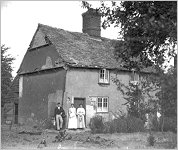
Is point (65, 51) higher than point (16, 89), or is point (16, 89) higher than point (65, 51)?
point (65, 51)

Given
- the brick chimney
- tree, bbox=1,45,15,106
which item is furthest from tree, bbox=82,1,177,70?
tree, bbox=1,45,15,106

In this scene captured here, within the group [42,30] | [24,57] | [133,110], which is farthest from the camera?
[24,57]

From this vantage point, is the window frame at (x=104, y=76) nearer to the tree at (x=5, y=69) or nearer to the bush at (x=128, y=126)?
A: the bush at (x=128, y=126)

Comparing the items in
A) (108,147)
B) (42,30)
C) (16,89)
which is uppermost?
(42,30)

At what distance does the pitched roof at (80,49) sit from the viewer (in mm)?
26000

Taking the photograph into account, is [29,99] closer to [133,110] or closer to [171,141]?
[133,110]

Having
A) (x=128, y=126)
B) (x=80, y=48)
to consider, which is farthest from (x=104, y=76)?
(x=128, y=126)

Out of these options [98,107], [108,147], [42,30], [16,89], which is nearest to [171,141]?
[108,147]

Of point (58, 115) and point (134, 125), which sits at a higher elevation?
point (58, 115)

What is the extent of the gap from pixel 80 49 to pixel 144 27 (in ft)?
56.7

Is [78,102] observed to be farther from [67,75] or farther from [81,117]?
[67,75]

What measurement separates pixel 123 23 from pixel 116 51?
4.12ft

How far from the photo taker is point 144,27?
10773 mm

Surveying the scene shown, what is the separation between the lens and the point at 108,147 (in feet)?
41.8
